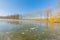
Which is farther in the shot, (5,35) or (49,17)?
(49,17)

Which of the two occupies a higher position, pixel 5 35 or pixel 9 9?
pixel 9 9

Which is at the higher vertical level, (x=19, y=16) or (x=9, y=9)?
(x=9, y=9)

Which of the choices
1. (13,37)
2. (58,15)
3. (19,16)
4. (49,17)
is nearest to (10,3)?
(19,16)

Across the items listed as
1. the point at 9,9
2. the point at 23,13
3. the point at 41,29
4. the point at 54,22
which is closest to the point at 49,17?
the point at 54,22

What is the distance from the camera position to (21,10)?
4.39 ft

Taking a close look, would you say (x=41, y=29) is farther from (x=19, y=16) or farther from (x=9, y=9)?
(x=9, y=9)

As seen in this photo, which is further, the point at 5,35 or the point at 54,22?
the point at 54,22

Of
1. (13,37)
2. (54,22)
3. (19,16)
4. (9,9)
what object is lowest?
(13,37)

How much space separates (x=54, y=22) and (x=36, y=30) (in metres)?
0.30

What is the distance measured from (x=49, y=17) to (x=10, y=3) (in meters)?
0.60

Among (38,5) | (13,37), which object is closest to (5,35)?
(13,37)

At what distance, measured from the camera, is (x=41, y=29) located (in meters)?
1.36

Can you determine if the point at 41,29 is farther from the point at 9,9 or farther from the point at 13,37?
the point at 9,9

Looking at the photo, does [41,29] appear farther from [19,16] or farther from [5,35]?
[5,35]
